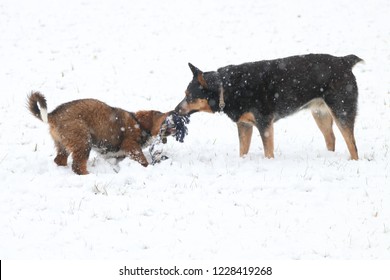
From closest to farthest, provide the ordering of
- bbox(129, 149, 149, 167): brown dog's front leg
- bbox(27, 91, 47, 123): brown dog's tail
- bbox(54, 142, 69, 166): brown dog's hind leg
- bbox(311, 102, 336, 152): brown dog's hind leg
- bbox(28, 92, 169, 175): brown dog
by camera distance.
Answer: bbox(27, 91, 47, 123): brown dog's tail < bbox(28, 92, 169, 175): brown dog < bbox(54, 142, 69, 166): brown dog's hind leg < bbox(129, 149, 149, 167): brown dog's front leg < bbox(311, 102, 336, 152): brown dog's hind leg

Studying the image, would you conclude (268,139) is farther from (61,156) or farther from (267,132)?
(61,156)

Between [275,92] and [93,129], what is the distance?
10.6 ft

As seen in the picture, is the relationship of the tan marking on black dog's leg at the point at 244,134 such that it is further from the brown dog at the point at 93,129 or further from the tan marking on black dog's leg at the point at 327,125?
the brown dog at the point at 93,129

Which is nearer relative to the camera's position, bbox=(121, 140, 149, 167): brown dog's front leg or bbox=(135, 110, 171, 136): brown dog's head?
bbox=(121, 140, 149, 167): brown dog's front leg

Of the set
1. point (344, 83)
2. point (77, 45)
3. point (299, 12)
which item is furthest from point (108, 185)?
point (299, 12)

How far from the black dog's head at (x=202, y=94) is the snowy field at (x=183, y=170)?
0.86m

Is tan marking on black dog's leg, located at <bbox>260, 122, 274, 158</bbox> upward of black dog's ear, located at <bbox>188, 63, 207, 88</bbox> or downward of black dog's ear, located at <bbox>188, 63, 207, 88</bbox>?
downward

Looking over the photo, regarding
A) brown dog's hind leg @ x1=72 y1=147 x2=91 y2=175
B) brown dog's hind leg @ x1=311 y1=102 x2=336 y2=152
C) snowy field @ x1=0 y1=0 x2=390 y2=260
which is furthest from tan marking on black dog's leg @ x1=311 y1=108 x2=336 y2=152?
brown dog's hind leg @ x1=72 y1=147 x2=91 y2=175

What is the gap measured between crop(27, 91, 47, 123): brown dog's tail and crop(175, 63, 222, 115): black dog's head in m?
2.29

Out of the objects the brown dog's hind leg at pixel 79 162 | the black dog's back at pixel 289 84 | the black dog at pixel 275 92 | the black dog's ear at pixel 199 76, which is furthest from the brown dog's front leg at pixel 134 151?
the black dog's back at pixel 289 84

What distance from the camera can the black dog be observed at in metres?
8.39

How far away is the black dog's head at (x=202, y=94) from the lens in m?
8.45

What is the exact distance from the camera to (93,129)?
791 cm

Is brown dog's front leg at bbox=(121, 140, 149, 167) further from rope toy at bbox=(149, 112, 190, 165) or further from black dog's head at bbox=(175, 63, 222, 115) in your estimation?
black dog's head at bbox=(175, 63, 222, 115)
